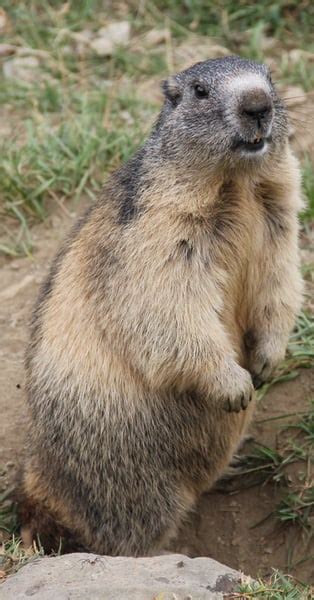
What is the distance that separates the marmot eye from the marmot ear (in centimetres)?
15

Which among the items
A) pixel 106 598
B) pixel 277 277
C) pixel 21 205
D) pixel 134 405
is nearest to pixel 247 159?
pixel 277 277

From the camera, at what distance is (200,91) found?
15.8ft

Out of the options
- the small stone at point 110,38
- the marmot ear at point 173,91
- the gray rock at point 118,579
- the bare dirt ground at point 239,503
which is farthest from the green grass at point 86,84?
the gray rock at point 118,579

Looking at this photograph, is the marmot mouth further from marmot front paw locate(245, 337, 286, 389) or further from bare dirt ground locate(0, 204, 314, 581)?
bare dirt ground locate(0, 204, 314, 581)

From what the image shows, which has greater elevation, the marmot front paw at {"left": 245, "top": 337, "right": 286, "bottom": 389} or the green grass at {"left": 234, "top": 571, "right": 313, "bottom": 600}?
the marmot front paw at {"left": 245, "top": 337, "right": 286, "bottom": 389}

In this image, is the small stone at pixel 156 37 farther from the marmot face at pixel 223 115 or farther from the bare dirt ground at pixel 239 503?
the marmot face at pixel 223 115

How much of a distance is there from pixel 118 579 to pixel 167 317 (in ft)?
4.49

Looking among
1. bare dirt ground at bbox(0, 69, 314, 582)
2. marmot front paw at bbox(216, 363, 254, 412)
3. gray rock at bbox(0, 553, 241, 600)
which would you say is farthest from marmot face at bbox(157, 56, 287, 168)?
bare dirt ground at bbox(0, 69, 314, 582)

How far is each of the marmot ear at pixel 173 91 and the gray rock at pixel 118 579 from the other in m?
2.15

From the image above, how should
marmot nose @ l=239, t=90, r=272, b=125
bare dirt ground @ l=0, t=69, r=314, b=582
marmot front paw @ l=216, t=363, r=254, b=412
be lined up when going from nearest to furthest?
marmot nose @ l=239, t=90, r=272, b=125 → marmot front paw @ l=216, t=363, r=254, b=412 → bare dirt ground @ l=0, t=69, r=314, b=582

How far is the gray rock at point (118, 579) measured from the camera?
150 inches

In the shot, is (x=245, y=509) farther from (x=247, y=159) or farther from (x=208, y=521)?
(x=247, y=159)

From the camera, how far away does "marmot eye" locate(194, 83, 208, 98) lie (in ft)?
15.8

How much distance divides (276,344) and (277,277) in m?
0.35
